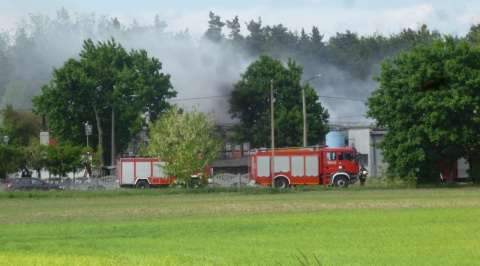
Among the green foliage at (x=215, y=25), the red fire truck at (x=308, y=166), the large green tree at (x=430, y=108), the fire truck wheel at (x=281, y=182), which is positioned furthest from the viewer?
the green foliage at (x=215, y=25)

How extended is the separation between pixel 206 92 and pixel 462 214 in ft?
225

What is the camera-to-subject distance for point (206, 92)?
100 metres

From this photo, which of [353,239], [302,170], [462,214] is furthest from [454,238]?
[302,170]

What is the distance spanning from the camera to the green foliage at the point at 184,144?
65938mm

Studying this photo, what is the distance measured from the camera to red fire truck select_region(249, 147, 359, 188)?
69250 mm

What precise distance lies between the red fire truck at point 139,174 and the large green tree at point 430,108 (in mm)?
18121

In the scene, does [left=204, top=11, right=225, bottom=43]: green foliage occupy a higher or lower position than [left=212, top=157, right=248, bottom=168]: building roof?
higher

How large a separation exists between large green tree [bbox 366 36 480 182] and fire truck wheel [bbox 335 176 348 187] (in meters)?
4.12

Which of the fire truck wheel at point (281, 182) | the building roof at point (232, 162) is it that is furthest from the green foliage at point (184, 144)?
the building roof at point (232, 162)

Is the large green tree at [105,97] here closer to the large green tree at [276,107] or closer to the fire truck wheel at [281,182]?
the large green tree at [276,107]

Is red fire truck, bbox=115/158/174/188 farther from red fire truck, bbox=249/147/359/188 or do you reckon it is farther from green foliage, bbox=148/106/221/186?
red fire truck, bbox=249/147/359/188

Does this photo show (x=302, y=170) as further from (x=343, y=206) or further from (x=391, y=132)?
(x=343, y=206)

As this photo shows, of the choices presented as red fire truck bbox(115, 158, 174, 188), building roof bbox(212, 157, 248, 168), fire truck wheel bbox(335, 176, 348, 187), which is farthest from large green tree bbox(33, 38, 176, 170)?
fire truck wheel bbox(335, 176, 348, 187)

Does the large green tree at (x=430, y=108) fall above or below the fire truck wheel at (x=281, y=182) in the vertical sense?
above
